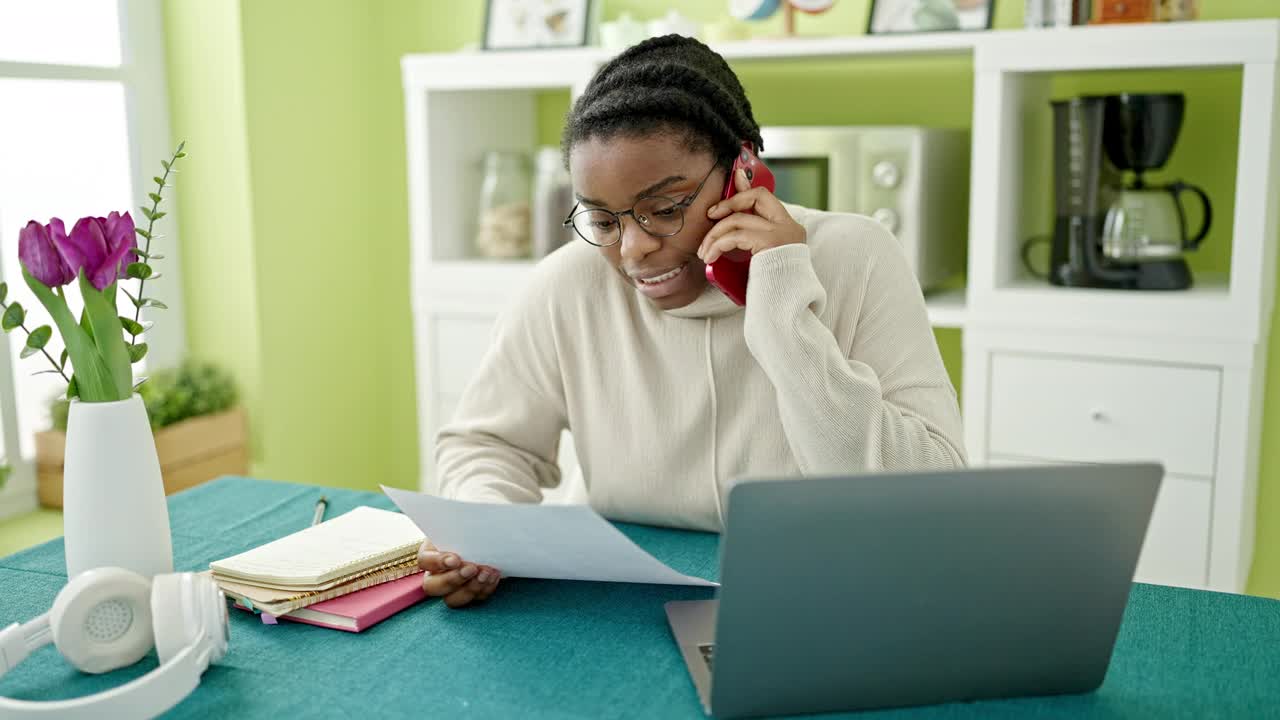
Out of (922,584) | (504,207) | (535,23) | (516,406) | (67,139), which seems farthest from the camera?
(504,207)

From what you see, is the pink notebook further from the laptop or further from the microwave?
the microwave

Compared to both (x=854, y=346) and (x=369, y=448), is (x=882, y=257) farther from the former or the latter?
(x=369, y=448)

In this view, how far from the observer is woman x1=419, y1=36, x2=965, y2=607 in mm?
1369

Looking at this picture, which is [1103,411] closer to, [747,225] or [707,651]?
[747,225]

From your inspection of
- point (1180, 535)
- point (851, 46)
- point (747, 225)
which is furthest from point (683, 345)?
point (1180, 535)

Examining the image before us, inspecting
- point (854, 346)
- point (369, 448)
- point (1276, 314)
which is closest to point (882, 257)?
point (854, 346)

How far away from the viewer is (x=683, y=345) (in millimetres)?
1568

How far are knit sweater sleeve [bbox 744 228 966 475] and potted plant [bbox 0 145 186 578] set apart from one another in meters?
0.67

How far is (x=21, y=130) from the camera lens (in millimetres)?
2547

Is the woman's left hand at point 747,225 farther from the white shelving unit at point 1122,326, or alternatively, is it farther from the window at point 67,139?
the window at point 67,139

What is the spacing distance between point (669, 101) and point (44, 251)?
684 mm

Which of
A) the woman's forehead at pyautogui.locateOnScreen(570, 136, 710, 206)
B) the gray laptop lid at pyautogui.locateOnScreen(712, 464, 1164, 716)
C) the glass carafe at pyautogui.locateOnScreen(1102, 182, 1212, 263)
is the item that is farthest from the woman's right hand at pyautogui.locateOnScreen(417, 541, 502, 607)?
the glass carafe at pyautogui.locateOnScreen(1102, 182, 1212, 263)

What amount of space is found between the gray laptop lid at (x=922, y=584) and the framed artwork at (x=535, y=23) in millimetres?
2108

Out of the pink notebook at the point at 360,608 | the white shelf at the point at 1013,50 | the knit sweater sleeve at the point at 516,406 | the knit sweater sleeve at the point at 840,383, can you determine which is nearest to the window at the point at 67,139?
the white shelf at the point at 1013,50
